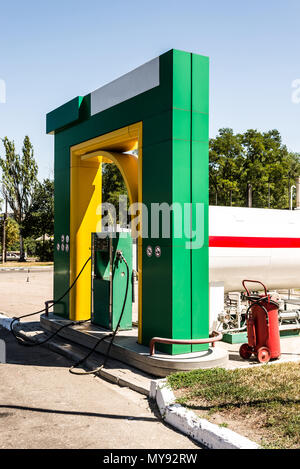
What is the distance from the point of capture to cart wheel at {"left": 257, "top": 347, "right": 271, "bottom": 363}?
8.21 meters

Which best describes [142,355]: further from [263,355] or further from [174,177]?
[174,177]

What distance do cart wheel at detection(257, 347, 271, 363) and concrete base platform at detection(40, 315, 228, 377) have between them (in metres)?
0.61

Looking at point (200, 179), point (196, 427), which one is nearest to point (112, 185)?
point (200, 179)

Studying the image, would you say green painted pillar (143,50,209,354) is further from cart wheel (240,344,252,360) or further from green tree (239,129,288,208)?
green tree (239,129,288,208)

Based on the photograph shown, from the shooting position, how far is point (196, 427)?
5.34m

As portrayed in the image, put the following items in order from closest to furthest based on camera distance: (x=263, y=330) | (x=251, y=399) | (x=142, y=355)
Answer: (x=251, y=399) < (x=142, y=355) < (x=263, y=330)

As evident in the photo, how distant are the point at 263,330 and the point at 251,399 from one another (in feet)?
8.34

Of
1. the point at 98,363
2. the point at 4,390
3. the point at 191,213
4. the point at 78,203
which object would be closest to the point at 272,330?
the point at 191,213

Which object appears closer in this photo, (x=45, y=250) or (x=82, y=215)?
(x=82, y=215)

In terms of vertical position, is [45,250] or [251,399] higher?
[45,250]

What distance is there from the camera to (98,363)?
8.45 metres

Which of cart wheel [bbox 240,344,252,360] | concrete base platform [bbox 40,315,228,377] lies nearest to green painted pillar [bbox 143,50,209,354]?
concrete base platform [bbox 40,315,228,377]

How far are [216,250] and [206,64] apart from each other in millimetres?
4030

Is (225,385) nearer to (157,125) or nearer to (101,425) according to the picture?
(101,425)
